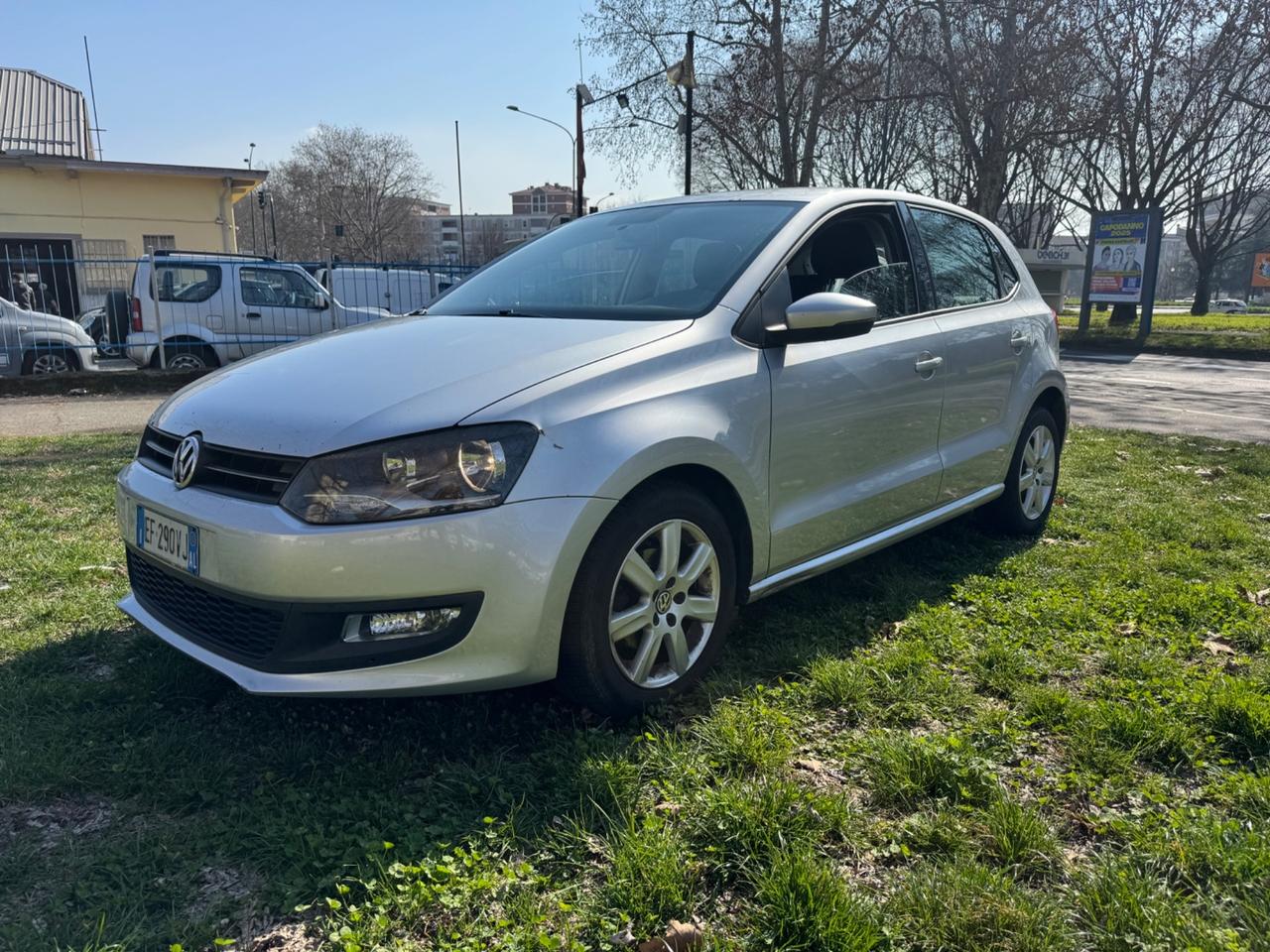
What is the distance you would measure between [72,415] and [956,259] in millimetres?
8966

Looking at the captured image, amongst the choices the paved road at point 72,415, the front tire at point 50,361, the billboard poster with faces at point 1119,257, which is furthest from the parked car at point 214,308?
the billboard poster with faces at point 1119,257

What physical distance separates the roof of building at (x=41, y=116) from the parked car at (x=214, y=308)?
17460 mm

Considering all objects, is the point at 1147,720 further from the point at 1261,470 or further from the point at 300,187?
the point at 300,187

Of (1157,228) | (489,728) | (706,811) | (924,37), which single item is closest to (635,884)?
(706,811)

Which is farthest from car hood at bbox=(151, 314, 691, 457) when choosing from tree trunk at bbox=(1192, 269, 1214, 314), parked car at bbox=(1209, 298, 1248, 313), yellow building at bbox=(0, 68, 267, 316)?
parked car at bbox=(1209, 298, 1248, 313)

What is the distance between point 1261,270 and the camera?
77.4 meters

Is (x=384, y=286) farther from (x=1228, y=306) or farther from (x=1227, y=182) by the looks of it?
(x=1228, y=306)

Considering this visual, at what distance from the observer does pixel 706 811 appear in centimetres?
227

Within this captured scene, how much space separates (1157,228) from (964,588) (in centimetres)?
2254

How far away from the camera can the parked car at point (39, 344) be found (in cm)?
1155

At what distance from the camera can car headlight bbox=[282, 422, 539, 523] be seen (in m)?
2.32

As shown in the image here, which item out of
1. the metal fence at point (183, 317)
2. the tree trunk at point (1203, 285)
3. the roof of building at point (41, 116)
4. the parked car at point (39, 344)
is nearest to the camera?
the parked car at point (39, 344)

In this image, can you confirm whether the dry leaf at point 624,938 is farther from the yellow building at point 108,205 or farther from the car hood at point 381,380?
the yellow building at point 108,205

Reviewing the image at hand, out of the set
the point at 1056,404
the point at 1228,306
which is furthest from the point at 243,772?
the point at 1228,306
